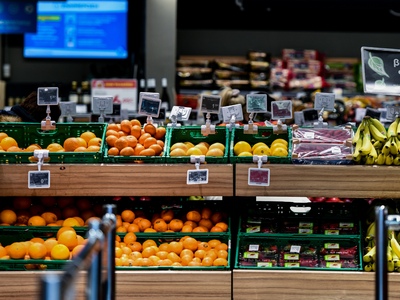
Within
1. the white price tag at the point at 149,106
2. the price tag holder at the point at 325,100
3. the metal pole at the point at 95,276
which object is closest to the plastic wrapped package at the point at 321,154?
the price tag holder at the point at 325,100

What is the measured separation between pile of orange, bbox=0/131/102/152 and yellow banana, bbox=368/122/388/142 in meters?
1.65

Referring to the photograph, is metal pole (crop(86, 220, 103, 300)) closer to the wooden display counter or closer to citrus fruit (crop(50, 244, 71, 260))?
citrus fruit (crop(50, 244, 71, 260))

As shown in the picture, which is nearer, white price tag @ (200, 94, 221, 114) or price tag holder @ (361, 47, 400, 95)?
price tag holder @ (361, 47, 400, 95)

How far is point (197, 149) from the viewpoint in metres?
5.12

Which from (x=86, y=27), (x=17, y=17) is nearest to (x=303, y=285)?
(x=17, y=17)

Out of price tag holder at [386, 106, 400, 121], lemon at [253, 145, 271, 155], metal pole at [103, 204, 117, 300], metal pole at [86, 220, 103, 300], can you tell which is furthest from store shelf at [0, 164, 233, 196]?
metal pole at [86, 220, 103, 300]

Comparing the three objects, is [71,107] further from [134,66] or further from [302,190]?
[134,66]

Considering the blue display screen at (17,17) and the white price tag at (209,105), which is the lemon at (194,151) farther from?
the blue display screen at (17,17)

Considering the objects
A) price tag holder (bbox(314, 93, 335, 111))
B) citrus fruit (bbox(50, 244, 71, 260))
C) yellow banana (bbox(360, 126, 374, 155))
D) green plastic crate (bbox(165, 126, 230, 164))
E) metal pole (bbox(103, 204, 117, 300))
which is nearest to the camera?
metal pole (bbox(103, 204, 117, 300))

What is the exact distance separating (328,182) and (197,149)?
0.80 meters

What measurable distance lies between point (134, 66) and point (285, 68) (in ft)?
7.23

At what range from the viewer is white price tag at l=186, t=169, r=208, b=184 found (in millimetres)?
4980

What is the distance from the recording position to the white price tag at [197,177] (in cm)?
498

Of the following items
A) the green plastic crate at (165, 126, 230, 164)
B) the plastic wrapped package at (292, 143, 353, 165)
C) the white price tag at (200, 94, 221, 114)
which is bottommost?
the plastic wrapped package at (292, 143, 353, 165)
